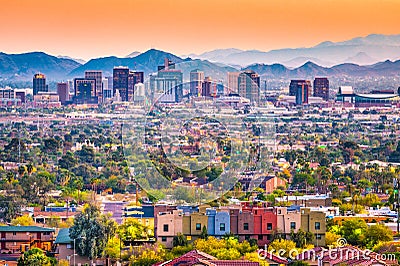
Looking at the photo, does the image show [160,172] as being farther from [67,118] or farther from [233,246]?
[67,118]

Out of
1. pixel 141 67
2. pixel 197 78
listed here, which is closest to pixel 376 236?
pixel 197 78

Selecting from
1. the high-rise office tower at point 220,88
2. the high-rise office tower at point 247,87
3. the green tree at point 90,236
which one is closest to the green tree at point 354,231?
the green tree at point 90,236

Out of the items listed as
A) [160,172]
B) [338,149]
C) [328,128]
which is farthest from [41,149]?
[328,128]

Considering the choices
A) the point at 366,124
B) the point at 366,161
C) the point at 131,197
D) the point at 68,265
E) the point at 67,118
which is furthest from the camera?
the point at 67,118

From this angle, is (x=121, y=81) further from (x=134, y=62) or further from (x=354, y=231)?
(x=354, y=231)

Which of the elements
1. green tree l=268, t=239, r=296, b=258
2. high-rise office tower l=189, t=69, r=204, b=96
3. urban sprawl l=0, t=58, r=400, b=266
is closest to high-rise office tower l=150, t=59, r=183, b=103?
urban sprawl l=0, t=58, r=400, b=266

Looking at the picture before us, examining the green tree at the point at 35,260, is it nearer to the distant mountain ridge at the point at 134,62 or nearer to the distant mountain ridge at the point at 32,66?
the distant mountain ridge at the point at 134,62

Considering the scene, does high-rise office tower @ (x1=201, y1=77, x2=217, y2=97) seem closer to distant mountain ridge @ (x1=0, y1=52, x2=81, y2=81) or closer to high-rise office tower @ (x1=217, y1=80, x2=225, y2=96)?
high-rise office tower @ (x1=217, y1=80, x2=225, y2=96)
